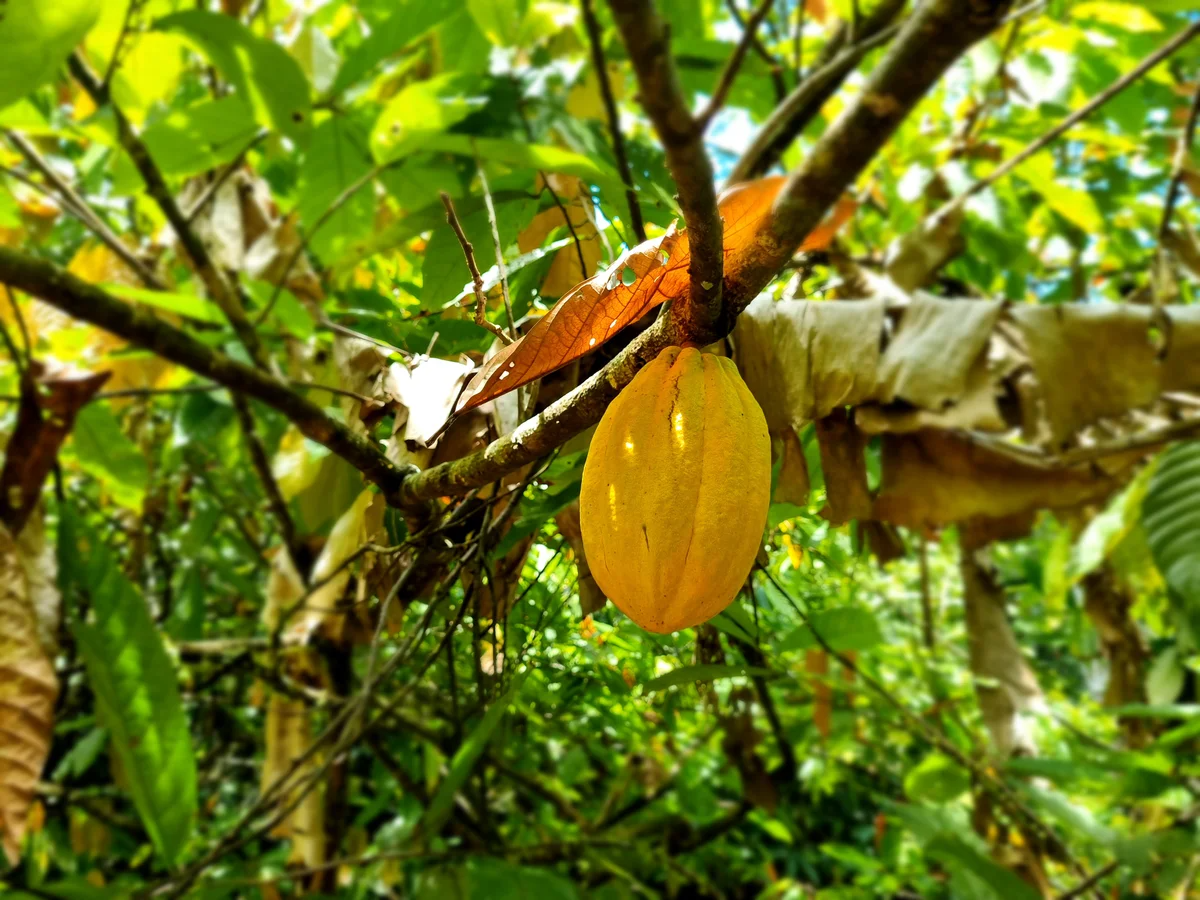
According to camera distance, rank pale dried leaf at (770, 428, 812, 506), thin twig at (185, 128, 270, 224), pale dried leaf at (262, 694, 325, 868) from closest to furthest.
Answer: pale dried leaf at (770, 428, 812, 506) → thin twig at (185, 128, 270, 224) → pale dried leaf at (262, 694, 325, 868)

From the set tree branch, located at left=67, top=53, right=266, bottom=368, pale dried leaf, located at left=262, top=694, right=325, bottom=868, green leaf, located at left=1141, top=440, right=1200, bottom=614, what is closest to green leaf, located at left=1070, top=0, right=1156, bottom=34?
green leaf, located at left=1141, top=440, right=1200, bottom=614

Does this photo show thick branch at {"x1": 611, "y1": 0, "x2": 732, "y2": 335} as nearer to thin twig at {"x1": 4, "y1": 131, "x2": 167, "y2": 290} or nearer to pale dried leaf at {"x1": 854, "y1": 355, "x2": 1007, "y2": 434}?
pale dried leaf at {"x1": 854, "y1": 355, "x2": 1007, "y2": 434}

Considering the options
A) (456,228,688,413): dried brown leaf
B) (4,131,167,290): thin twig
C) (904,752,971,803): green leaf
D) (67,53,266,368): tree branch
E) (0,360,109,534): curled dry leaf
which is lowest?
(456,228,688,413): dried brown leaf

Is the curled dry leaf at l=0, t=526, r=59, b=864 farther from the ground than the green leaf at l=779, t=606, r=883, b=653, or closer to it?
closer to it

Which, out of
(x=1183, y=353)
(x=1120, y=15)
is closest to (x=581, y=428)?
(x=1183, y=353)

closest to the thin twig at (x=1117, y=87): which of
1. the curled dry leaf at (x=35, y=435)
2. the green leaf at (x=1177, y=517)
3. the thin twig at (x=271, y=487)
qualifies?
Answer: the green leaf at (x=1177, y=517)

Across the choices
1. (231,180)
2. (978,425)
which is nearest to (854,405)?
(978,425)

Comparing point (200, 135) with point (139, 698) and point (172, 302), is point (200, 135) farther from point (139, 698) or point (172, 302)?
point (139, 698)
